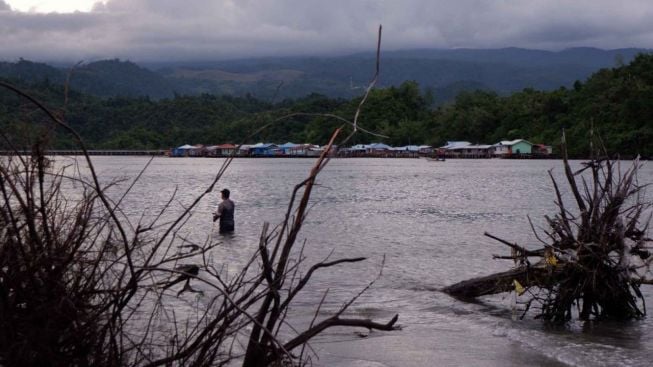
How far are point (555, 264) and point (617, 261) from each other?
1007 millimetres

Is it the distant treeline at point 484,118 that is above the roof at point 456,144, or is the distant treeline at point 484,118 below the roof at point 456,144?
above

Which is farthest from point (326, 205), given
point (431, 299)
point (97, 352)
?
point (97, 352)

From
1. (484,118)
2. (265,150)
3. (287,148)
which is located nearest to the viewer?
(484,118)

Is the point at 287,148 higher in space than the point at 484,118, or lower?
lower

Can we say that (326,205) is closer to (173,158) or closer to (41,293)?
(41,293)

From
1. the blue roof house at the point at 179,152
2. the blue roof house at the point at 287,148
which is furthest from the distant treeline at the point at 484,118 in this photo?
the blue roof house at the point at 287,148

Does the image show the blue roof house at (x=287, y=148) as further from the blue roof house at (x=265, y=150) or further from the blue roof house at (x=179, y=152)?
the blue roof house at (x=179, y=152)

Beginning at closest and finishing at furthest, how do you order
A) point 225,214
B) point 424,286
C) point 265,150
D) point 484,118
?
point 424,286, point 225,214, point 484,118, point 265,150

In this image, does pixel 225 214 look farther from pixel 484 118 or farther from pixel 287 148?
pixel 287 148

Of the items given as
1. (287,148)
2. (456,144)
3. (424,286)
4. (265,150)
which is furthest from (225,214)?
(265,150)

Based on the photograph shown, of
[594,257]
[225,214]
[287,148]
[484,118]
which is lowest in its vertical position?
[225,214]

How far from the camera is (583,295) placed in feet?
39.4

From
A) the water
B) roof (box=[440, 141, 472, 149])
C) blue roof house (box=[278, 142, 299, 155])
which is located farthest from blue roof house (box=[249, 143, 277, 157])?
the water

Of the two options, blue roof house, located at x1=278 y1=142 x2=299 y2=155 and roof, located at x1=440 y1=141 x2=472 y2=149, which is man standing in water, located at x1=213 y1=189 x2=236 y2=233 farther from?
blue roof house, located at x1=278 y1=142 x2=299 y2=155
